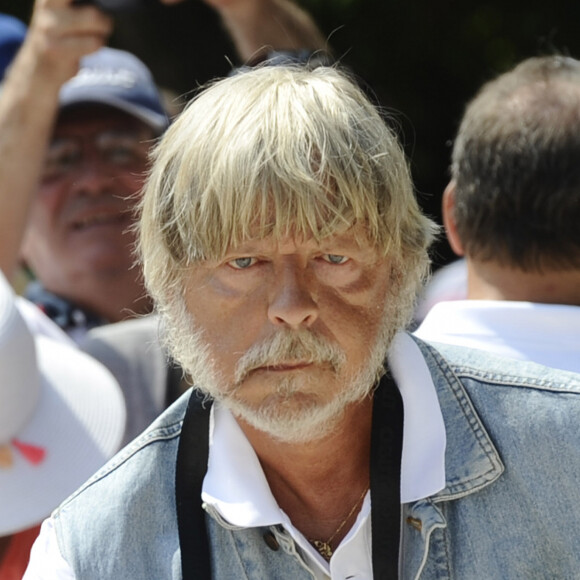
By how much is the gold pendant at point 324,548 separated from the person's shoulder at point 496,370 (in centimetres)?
34

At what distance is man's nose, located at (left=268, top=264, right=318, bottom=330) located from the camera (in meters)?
1.79

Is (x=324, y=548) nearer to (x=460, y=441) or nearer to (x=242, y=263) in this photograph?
(x=460, y=441)

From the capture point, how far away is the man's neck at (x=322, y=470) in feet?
6.42

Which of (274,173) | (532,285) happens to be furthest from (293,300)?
(532,285)

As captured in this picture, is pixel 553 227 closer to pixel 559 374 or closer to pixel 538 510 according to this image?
pixel 559 374

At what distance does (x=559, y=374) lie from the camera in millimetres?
1960

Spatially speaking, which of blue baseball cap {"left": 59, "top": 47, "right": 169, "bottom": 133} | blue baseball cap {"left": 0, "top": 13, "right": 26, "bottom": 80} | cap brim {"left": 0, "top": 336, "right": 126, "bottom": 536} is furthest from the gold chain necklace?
blue baseball cap {"left": 0, "top": 13, "right": 26, "bottom": 80}

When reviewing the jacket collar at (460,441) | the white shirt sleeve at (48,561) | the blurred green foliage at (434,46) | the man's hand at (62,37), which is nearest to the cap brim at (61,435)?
the white shirt sleeve at (48,561)

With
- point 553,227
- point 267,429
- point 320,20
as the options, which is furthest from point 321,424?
point 320,20

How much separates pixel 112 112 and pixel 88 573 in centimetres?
197

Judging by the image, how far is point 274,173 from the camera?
1.81m

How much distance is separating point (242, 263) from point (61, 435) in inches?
33.8

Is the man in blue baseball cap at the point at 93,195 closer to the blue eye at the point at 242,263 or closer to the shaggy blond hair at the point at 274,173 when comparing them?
the shaggy blond hair at the point at 274,173

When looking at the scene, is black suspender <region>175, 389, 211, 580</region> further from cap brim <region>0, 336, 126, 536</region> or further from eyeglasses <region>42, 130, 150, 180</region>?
eyeglasses <region>42, 130, 150, 180</region>
